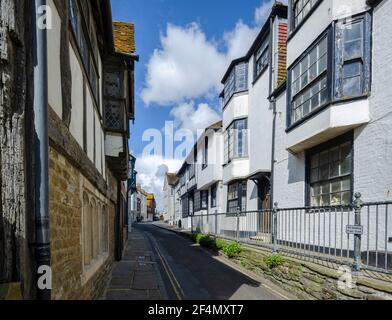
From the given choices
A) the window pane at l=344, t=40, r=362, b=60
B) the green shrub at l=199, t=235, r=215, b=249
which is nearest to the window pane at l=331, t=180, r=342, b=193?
the window pane at l=344, t=40, r=362, b=60

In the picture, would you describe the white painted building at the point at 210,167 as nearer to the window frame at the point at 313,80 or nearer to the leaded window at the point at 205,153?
A: the leaded window at the point at 205,153

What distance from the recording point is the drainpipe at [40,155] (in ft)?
8.58

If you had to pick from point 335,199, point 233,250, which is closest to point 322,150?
point 335,199

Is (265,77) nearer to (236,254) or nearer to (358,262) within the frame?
(236,254)

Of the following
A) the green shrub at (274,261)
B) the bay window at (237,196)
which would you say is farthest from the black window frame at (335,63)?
the bay window at (237,196)

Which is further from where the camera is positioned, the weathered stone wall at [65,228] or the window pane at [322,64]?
the window pane at [322,64]

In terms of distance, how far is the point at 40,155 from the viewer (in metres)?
2.65

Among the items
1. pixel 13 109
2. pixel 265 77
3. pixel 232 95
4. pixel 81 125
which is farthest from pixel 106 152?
pixel 232 95

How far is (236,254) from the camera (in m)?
11.4

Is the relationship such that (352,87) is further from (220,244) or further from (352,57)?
(220,244)

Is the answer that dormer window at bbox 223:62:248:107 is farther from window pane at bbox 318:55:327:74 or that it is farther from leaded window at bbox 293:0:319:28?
window pane at bbox 318:55:327:74

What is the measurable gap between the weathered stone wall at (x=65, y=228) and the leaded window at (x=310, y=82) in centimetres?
655

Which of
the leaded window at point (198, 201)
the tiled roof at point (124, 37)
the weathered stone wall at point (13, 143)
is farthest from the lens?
the leaded window at point (198, 201)
